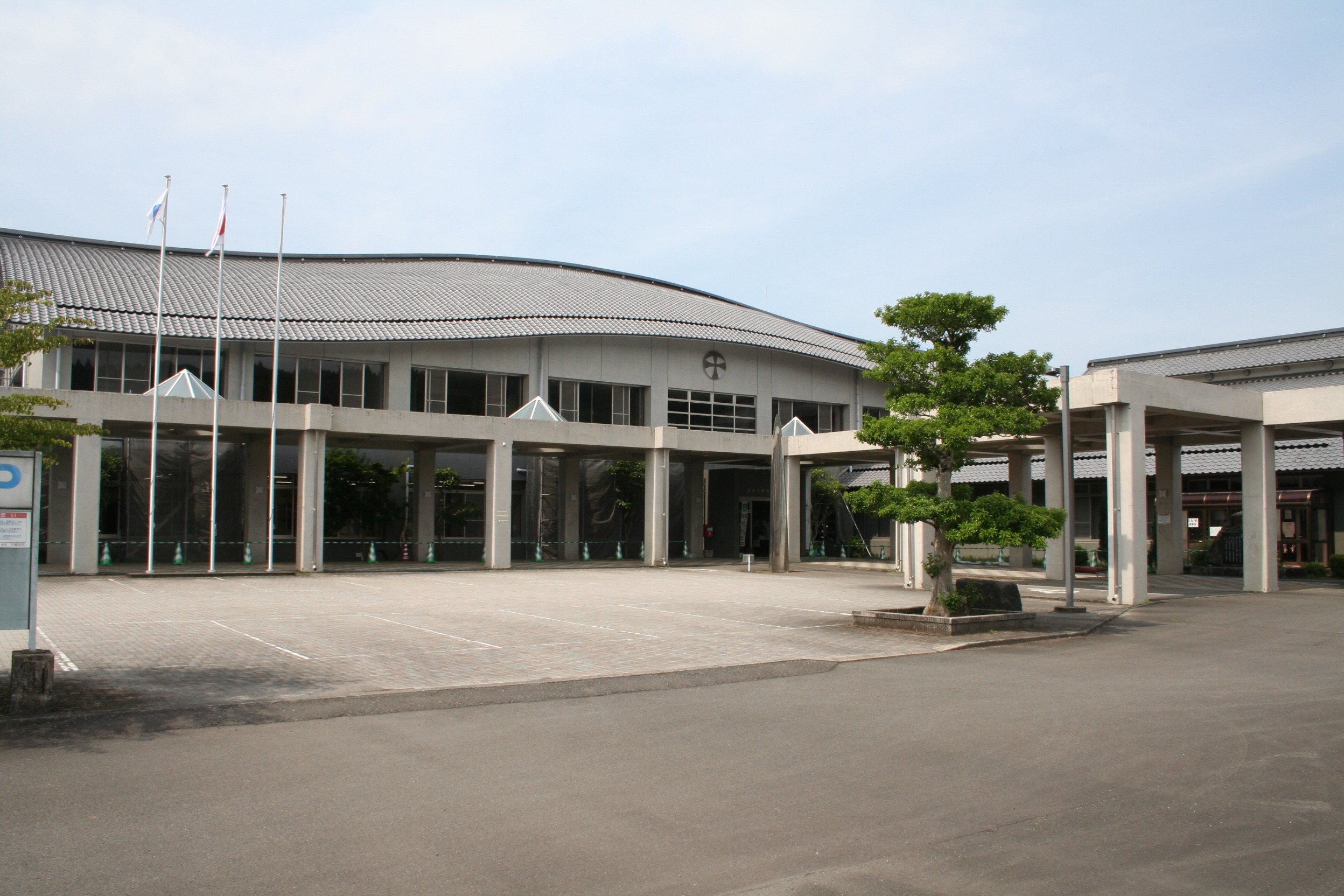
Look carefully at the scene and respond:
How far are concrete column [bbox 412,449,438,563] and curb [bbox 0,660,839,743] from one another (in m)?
25.6

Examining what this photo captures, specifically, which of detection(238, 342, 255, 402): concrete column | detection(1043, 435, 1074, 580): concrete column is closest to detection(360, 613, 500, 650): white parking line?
Answer: detection(1043, 435, 1074, 580): concrete column

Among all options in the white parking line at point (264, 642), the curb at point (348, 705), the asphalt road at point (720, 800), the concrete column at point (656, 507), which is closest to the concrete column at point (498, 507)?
the concrete column at point (656, 507)

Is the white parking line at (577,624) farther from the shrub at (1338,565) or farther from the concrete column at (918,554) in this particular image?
the shrub at (1338,565)

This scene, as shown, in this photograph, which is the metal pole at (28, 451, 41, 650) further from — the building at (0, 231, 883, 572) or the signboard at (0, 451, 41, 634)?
the building at (0, 231, 883, 572)

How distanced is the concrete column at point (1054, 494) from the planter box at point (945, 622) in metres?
12.6

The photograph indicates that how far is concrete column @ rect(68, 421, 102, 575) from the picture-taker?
25203 mm

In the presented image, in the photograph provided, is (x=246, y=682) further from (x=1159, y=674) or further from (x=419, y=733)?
(x=1159, y=674)

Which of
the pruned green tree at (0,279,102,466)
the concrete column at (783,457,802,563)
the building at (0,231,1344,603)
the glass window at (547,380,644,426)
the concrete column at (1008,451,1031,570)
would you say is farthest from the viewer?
the glass window at (547,380,644,426)

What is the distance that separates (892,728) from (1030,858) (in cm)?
321

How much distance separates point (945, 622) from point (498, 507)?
769 inches

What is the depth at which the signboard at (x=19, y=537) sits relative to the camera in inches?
361

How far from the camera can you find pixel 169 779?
6.73 metres

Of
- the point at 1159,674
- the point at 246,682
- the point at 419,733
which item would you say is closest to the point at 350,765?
the point at 419,733

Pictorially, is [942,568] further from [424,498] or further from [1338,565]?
[424,498]
